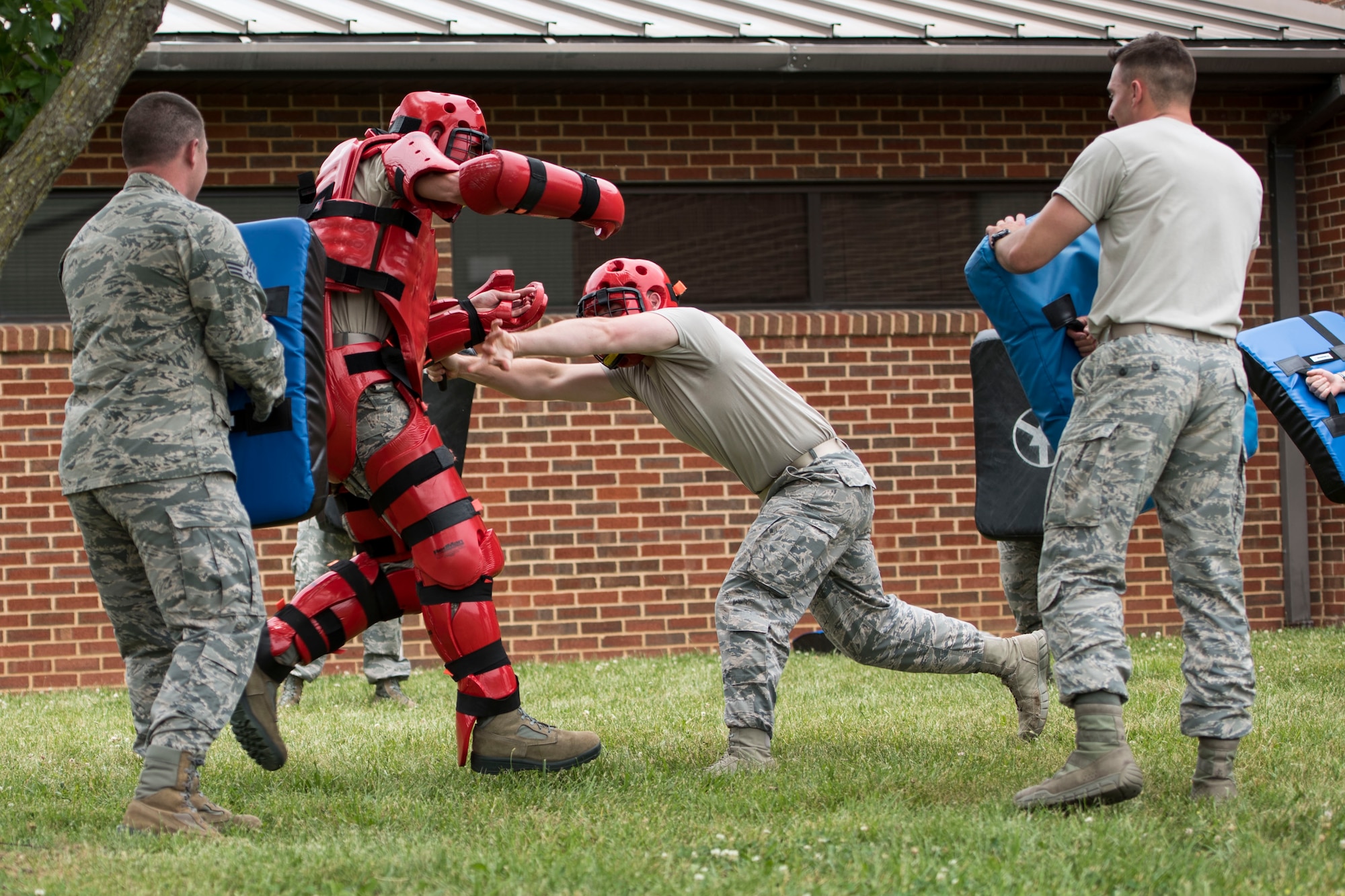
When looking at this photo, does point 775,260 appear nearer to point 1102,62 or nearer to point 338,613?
point 1102,62

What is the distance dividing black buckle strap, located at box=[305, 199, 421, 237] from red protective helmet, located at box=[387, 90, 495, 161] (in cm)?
26

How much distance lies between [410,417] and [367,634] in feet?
8.98

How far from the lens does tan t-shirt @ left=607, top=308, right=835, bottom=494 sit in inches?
171

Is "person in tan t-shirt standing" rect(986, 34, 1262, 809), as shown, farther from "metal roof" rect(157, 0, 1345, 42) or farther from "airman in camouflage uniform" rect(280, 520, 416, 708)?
"metal roof" rect(157, 0, 1345, 42)

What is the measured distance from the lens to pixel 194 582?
348 centimetres

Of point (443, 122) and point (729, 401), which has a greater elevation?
point (443, 122)

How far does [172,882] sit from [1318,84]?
8333 mm

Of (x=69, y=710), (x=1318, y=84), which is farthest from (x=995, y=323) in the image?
(x=1318, y=84)

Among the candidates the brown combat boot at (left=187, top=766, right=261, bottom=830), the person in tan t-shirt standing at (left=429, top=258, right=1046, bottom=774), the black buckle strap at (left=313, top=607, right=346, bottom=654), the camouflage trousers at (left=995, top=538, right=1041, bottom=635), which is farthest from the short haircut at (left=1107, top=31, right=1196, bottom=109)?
the brown combat boot at (left=187, top=766, right=261, bottom=830)

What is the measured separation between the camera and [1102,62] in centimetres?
816

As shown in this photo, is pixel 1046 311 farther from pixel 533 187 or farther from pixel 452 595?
pixel 452 595

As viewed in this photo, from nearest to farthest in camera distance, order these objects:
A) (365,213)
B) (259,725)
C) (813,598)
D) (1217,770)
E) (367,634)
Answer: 1. (1217,770)
2. (259,725)
3. (365,213)
4. (813,598)
5. (367,634)

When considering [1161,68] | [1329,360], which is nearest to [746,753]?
[1161,68]

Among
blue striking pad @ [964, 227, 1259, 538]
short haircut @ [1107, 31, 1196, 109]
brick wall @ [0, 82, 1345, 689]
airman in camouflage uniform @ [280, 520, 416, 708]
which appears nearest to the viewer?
short haircut @ [1107, 31, 1196, 109]
